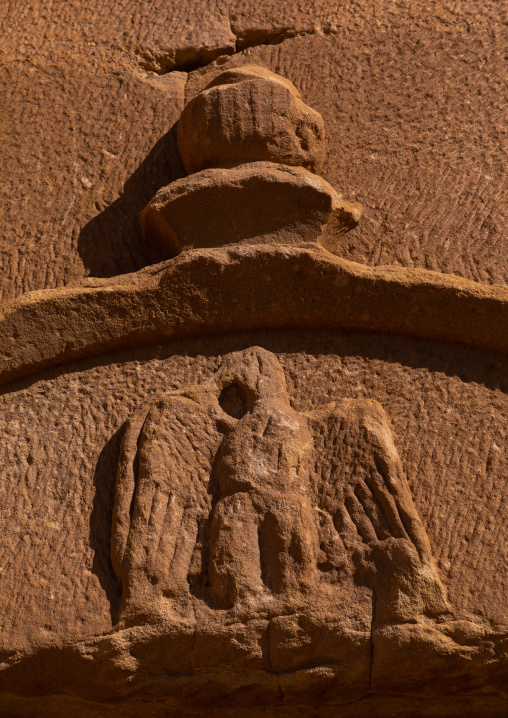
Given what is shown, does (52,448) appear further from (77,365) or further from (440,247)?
(440,247)

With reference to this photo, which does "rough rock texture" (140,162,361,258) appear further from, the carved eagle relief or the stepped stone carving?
the carved eagle relief

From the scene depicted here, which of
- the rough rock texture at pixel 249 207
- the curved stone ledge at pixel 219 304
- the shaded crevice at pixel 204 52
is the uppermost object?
the shaded crevice at pixel 204 52

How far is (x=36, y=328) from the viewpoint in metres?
2.51

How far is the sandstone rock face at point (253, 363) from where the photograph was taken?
2.09 metres

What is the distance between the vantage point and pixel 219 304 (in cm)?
251

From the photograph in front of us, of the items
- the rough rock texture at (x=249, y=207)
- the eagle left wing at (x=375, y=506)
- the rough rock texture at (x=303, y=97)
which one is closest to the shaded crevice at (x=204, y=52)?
the rough rock texture at (x=303, y=97)

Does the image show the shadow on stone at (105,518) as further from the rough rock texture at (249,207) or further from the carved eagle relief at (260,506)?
the rough rock texture at (249,207)

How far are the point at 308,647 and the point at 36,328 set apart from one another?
110cm

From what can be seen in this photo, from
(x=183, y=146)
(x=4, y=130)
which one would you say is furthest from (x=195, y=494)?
(x=4, y=130)

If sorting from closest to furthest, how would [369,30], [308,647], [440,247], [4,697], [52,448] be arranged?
1. [308,647]
2. [4,697]
3. [52,448]
4. [440,247]
5. [369,30]

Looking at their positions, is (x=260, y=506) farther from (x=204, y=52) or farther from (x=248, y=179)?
(x=204, y=52)

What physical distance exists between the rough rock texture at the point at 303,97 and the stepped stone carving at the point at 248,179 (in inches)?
4.8

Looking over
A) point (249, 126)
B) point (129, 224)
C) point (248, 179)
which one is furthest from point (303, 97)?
point (129, 224)

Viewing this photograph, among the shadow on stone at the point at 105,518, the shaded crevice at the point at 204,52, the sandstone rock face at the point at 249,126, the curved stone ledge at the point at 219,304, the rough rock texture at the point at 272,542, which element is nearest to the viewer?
the rough rock texture at the point at 272,542
